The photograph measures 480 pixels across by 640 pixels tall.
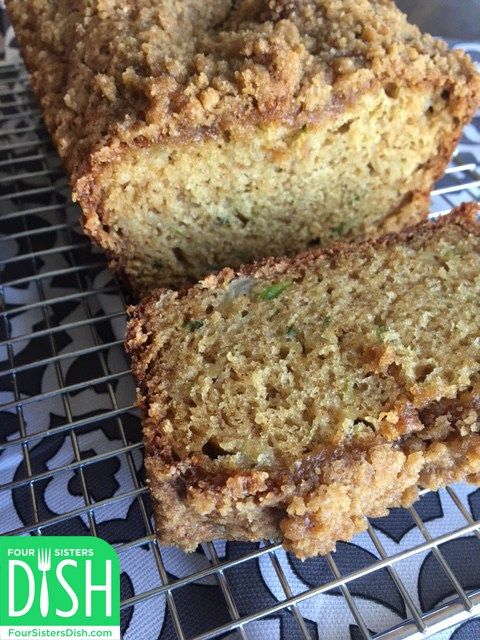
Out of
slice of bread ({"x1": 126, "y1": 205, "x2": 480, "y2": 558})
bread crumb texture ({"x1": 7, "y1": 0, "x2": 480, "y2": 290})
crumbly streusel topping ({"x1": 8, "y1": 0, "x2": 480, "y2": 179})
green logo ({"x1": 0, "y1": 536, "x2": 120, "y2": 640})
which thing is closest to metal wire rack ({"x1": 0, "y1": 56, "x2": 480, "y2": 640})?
green logo ({"x1": 0, "y1": 536, "x2": 120, "y2": 640})

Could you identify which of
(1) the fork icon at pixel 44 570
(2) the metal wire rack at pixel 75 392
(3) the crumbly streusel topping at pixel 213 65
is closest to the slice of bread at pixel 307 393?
(2) the metal wire rack at pixel 75 392

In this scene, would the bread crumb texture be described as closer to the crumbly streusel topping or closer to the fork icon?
the crumbly streusel topping

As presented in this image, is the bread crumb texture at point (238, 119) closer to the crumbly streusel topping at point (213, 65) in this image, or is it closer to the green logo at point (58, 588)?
the crumbly streusel topping at point (213, 65)

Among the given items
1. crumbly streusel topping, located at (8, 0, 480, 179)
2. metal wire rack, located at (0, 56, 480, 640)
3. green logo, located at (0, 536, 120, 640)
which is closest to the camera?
green logo, located at (0, 536, 120, 640)

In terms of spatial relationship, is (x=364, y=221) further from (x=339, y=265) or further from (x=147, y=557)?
(x=147, y=557)

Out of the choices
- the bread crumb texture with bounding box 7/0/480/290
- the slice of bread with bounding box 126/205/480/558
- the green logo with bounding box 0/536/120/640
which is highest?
the bread crumb texture with bounding box 7/0/480/290

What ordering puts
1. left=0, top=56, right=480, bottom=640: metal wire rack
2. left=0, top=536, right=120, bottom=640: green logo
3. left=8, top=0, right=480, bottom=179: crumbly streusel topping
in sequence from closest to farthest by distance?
1. left=0, top=536, right=120, bottom=640: green logo
2. left=0, top=56, right=480, bottom=640: metal wire rack
3. left=8, top=0, right=480, bottom=179: crumbly streusel topping

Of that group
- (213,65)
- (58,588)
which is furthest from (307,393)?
(213,65)
